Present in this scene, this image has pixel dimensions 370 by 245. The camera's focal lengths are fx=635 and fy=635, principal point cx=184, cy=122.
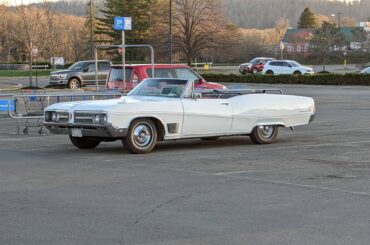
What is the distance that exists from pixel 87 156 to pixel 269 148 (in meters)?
3.61

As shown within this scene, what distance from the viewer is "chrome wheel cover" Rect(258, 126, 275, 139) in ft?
43.0

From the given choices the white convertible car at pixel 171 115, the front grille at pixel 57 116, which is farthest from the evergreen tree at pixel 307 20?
the front grille at pixel 57 116

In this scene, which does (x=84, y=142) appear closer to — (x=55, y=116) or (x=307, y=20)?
(x=55, y=116)

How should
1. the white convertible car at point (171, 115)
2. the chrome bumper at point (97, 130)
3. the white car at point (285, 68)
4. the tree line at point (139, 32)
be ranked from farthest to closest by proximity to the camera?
the tree line at point (139, 32)
the white car at point (285, 68)
the white convertible car at point (171, 115)
the chrome bumper at point (97, 130)

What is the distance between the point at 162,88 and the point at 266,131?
2.41m

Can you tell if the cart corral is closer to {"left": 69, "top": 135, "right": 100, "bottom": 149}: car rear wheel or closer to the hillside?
{"left": 69, "top": 135, "right": 100, "bottom": 149}: car rear wheel

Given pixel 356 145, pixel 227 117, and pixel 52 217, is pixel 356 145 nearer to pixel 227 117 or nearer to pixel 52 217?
pixel 227 117

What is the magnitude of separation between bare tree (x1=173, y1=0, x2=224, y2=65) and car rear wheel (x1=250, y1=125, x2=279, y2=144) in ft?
148

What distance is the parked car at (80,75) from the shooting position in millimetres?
34938

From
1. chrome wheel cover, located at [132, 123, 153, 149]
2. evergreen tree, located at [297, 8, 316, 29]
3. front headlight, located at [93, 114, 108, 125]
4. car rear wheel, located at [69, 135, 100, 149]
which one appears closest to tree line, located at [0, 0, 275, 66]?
car rear wheel, located at [69, 135, 100, 149]

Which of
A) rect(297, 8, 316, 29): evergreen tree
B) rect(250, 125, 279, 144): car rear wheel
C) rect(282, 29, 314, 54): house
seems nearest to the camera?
rect(250, 125, 279, 144): car rear wheel

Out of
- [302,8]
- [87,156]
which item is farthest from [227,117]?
[302,8]

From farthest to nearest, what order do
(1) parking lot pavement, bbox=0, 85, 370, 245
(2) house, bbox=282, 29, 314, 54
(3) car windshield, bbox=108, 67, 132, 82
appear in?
(2) house, bbox=282, 29, 314, 54 < (3) car windshield, bbox=108, 67, 132, 82 < (1) parking lot pavement, bbox=0, 85, 370, 245

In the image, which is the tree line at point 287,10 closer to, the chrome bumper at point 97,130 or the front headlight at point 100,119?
the chrome bumper at point 97,130
